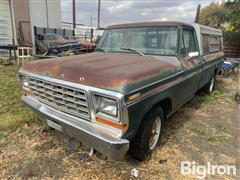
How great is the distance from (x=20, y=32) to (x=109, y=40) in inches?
486

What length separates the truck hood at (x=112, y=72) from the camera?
2212 mm

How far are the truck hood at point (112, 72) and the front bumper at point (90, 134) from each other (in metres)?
0.50

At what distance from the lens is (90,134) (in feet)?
7.47

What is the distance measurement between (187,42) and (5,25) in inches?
501

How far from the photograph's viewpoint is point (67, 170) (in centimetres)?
274

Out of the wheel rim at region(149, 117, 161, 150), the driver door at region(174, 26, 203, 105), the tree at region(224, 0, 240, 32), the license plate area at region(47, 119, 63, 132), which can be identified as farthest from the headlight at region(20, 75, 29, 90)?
the tree at region(224, 0, 240, 32)

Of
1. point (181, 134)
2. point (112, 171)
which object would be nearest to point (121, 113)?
point (112, 171)

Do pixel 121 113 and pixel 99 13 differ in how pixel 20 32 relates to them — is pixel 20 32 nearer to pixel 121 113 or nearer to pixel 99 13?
pixel 121 113

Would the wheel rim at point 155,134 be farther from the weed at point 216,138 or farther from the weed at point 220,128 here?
the weed at point 220,128

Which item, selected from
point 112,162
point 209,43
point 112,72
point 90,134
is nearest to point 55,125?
point 90,134

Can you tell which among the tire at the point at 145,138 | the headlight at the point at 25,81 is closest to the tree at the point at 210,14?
the tire at the point at 145,138

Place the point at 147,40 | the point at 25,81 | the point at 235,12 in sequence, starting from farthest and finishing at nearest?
the point at 235,12 < the point at 147,40 < the point at 25,81

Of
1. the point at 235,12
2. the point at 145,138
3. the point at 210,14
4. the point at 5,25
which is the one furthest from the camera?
the point at 210,14
